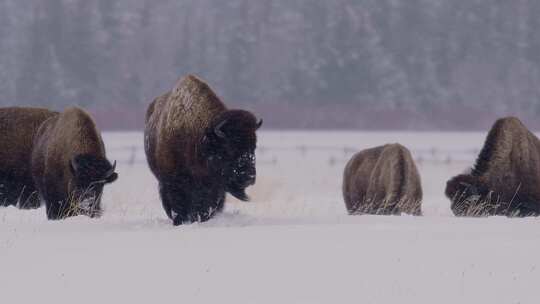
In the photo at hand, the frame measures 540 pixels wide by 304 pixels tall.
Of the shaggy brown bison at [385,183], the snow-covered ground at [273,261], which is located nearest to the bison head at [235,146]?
the snow-covered ground at [273,261]

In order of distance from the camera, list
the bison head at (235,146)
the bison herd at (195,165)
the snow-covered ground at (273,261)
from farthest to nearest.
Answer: the bison herd at (195,165)
the bison head at (235,146)
the snow-covered ground at (273,261)

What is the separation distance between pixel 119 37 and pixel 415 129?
28099 mm

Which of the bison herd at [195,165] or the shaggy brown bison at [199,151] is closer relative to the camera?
the shaggy brown bison at [199,151]

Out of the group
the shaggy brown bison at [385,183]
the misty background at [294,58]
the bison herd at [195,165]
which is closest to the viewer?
the bison herd at [195,165]

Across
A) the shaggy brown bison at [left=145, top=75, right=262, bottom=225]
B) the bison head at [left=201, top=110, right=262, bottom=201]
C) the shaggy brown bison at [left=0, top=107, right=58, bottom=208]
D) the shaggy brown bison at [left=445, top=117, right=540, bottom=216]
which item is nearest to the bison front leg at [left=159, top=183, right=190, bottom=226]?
the shaggy brown bison at [left=145, top=75, right=262, bottom=225]

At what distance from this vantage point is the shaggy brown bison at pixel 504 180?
1355cm

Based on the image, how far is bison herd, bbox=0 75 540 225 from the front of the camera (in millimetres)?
10672

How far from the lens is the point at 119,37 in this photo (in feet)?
293

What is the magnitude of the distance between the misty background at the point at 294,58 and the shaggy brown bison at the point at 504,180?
70.6 meters

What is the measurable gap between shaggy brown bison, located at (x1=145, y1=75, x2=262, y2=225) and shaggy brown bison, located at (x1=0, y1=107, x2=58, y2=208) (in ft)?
9.10

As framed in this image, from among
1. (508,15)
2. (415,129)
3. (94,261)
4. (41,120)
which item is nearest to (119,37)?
(415,129)

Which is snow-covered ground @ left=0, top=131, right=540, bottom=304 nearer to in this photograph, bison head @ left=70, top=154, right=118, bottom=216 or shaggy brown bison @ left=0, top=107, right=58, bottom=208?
bison head @ left=70, top=154, right=118, bottom=216

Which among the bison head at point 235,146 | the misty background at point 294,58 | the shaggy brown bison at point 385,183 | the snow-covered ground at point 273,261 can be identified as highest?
the bison head at point 235,146

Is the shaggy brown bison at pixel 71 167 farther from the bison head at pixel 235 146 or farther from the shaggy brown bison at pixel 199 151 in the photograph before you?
the bison head at pixel 235 146
